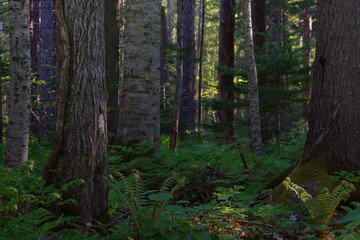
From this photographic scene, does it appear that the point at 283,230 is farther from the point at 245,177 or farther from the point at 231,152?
the point at 231,152

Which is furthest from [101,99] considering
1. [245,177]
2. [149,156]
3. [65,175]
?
[149,156]

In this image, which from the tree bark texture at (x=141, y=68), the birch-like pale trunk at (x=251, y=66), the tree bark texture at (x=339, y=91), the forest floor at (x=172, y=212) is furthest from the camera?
the birch-like pale trunk at (x=251, y=66)

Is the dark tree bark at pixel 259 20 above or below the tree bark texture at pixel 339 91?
above

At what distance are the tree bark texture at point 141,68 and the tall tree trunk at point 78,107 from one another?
3.15 meters

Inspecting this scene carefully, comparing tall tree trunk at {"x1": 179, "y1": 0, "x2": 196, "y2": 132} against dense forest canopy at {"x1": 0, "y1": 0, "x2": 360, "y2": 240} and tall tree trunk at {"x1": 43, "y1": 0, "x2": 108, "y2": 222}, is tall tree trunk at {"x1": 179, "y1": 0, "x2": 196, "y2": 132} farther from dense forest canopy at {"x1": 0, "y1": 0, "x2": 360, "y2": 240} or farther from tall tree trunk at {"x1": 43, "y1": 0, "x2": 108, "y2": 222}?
tall tree trunk at {"x1": 43, "y1": 0, "x2": 108, "y2": 222}

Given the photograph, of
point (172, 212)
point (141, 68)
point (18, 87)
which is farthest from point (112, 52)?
point (172, 212)

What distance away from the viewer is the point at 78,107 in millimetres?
3680

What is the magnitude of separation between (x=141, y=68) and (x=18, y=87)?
6.87 ft

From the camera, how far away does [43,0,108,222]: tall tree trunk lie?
12.1 ft

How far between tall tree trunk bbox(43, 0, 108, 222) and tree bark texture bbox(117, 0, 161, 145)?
3149 mm

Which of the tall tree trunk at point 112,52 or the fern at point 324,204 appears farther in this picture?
the tall tree trunk at point 112,52

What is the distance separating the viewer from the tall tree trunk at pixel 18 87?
19.3ft

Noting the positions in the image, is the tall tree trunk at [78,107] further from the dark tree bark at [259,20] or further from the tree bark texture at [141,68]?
the dark tree bark at [259,20]

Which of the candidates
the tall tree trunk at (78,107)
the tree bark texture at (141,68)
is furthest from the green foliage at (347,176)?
the tree bark texture at (141,68)
